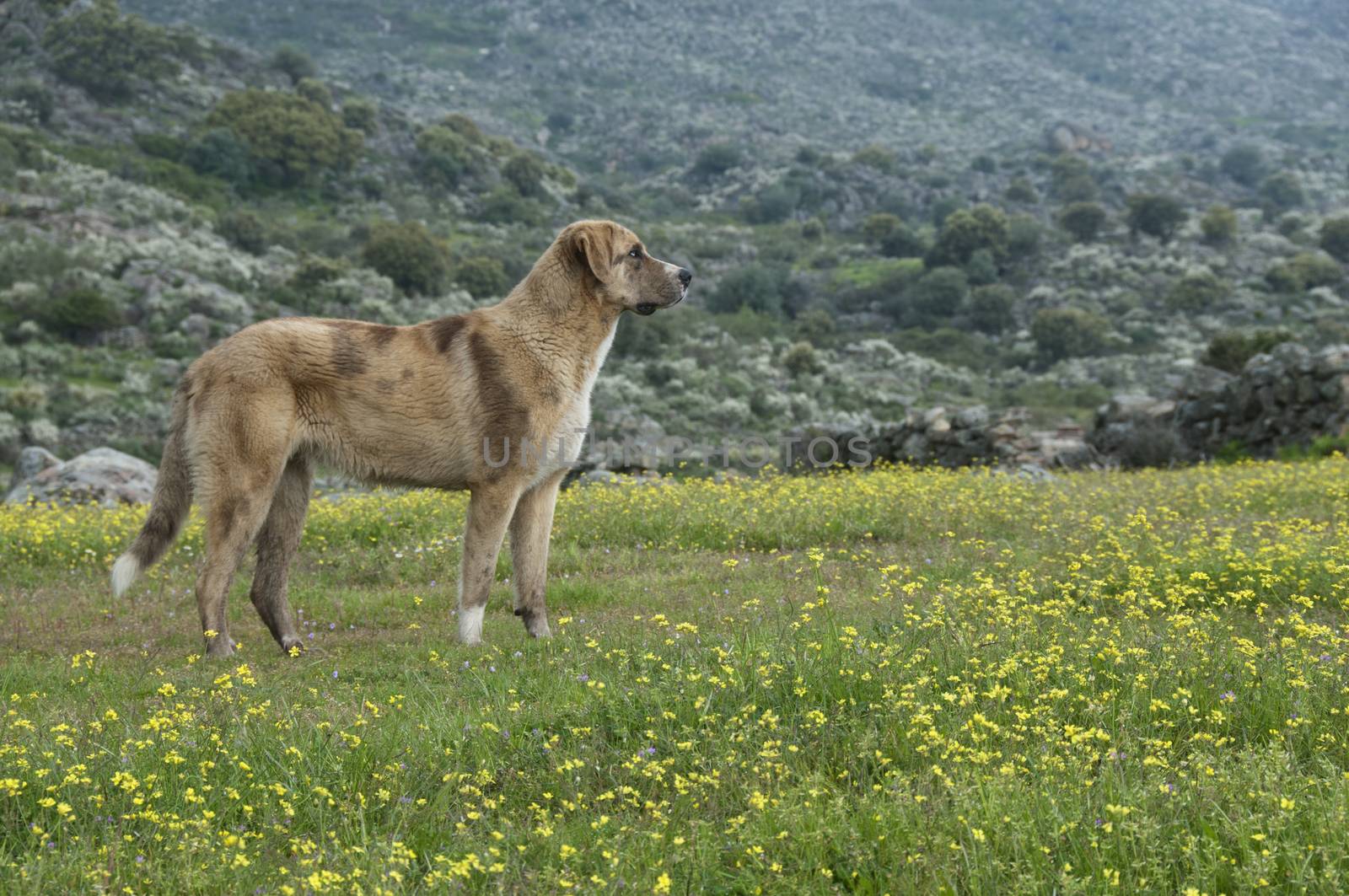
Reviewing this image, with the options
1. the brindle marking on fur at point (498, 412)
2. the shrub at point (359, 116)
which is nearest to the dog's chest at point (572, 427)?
the brindle marking on fur at point (498, 412)

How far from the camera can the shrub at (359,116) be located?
82250mm

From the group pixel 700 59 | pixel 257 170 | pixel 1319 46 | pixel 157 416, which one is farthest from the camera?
pixel 1319 46

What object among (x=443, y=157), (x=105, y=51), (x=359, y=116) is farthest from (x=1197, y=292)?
(x=105, y=51)

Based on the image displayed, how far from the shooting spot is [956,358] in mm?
61188

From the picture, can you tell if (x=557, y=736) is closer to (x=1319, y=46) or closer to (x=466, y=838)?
(x=466, y=838)

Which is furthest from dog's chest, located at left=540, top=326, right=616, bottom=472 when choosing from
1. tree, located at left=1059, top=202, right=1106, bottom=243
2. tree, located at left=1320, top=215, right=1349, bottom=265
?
tree, located at left=1059, top=202, right=1106, bottom=243

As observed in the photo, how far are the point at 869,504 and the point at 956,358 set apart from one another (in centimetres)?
5240

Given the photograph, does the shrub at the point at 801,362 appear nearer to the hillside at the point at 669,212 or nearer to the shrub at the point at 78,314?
the hillside at the point at 669,212

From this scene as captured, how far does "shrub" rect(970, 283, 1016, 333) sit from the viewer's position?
69375 mm

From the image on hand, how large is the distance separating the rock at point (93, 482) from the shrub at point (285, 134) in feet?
188

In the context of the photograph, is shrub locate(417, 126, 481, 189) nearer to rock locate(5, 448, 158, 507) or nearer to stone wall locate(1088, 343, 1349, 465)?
rock locate(5, 448, 158, 507)

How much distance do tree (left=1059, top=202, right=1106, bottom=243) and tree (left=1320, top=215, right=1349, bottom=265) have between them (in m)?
15.9

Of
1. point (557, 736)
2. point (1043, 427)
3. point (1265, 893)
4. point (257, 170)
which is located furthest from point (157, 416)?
point (257, 170)

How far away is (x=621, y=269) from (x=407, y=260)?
4999 cm
